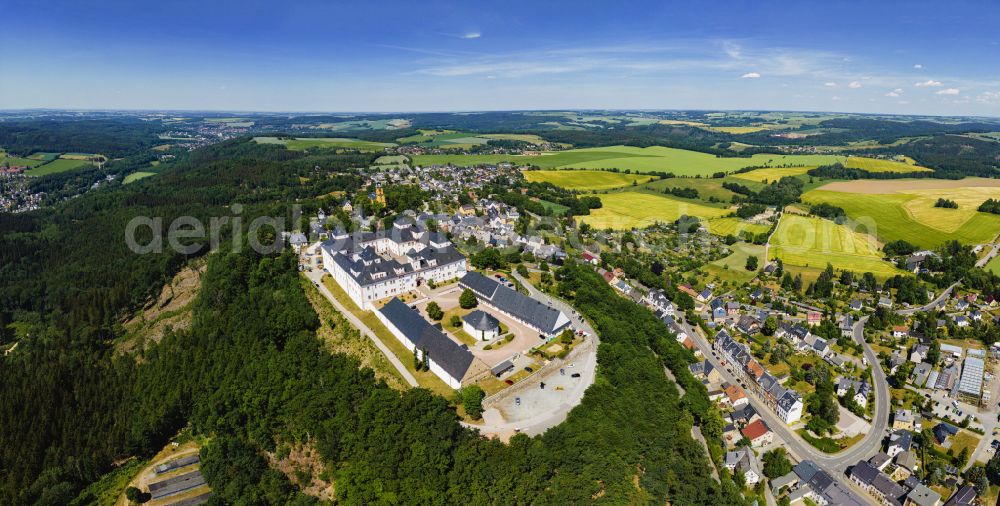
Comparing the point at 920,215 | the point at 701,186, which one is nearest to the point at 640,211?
the point at 701,186

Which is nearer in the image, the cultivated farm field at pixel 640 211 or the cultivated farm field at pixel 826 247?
the cultivated farm field at pixel 826 247

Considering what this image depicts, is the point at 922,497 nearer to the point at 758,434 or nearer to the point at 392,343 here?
the point at 758,434

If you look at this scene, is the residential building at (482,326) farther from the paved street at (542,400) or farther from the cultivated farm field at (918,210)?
the cultivated farm field at (918,210)

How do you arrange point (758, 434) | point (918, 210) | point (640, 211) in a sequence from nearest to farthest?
point (758, 434), point (918, 210), point (640, 211)

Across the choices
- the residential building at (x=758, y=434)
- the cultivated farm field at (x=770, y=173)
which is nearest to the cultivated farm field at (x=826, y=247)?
the residential building at (x=758, y=434)

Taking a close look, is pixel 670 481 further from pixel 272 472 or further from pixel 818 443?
pixel 272 472

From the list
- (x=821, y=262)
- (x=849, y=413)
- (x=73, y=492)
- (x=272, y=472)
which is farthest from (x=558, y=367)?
(x=821, y=262)
